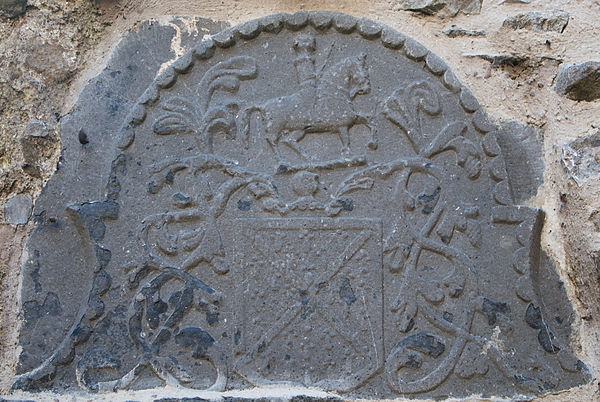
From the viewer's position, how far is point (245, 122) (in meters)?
1.64

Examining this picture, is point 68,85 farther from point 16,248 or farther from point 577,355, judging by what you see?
point 577,355

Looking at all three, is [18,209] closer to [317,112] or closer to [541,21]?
[317,112]

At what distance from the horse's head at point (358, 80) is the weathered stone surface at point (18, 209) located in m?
0.91

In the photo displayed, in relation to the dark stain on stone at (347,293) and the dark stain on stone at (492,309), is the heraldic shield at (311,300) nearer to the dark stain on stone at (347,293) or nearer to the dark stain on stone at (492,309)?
the dark stain on stone at (347,293)

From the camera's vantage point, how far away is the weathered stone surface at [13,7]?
167 centimetres

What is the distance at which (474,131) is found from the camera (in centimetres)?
164

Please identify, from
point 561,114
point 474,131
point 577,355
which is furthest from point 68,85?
point 577,355

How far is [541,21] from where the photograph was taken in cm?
165

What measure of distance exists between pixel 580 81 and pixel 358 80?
577mm

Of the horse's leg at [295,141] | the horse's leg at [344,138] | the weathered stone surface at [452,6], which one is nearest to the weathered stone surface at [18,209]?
the horse's leg at [295,141]

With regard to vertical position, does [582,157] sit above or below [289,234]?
above

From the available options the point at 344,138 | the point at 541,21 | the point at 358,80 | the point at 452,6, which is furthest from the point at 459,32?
the point at 344,138

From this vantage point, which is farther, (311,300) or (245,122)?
(245,122)

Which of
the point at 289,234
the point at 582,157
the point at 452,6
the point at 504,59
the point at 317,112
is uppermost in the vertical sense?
the point at 452,6
